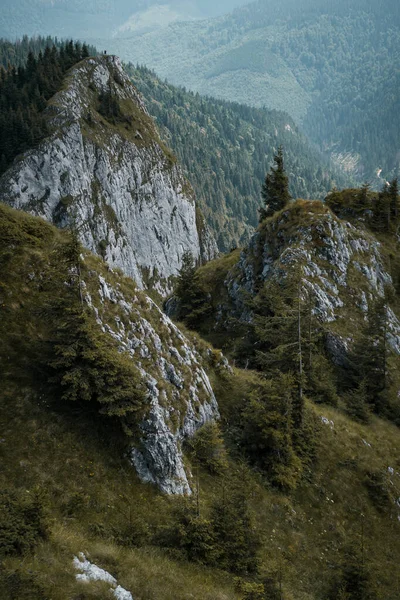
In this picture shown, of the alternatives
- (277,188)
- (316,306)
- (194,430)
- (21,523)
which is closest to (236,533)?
(21,523)

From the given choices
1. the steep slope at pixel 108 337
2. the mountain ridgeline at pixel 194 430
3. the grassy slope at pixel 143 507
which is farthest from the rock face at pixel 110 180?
the grassy slope at pixel 143 507

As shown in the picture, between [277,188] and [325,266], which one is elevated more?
[277,188]

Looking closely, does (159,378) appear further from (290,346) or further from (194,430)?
(290,346)

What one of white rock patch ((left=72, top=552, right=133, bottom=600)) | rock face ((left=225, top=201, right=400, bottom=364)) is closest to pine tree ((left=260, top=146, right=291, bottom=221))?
rock face ((left=225, top=201, right=400, bottom=364))

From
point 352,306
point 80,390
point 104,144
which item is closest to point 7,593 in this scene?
point 80,390

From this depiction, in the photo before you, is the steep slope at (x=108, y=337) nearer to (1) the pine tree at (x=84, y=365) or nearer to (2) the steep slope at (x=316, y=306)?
(1) the pine tree at (x=84, y=365)

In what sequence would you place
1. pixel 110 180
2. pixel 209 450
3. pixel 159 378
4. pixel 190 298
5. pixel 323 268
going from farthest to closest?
pixel 110 180 → pixel 190 298 → pixel 323 268 → pixel 209 450 → pixel 159 378
